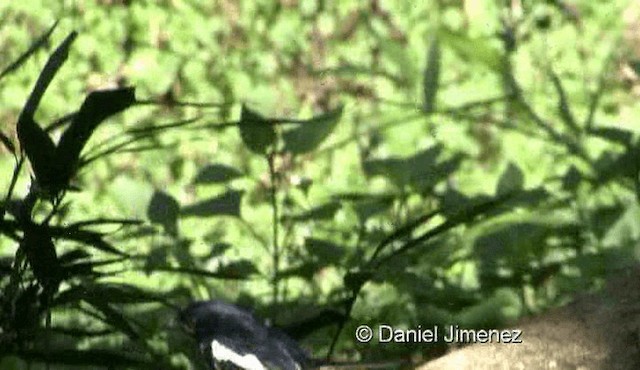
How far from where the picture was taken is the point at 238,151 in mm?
6531

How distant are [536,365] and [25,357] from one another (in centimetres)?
58

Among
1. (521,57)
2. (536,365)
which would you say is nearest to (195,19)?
(521,57)

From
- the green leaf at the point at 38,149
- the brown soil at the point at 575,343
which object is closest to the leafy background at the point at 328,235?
the green leaf at the point at 38,149

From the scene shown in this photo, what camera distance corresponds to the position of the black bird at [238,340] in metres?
1.61

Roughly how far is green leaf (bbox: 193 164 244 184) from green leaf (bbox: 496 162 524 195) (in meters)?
0.49

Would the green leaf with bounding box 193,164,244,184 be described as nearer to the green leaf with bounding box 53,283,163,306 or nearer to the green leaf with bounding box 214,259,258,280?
the green leaf with bounding box 214,259,258,280

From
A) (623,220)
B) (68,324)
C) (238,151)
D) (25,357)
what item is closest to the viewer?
(25,357)

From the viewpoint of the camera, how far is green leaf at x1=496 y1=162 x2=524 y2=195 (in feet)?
8.46

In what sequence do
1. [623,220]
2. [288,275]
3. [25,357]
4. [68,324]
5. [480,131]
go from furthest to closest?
[480,131], [68,324], [623,220], [288,275], [25,357]

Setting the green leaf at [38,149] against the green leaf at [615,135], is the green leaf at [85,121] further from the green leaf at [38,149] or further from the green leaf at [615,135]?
the green leaf at [615,135]

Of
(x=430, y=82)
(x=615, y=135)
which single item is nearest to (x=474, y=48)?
(x=430, y=82)

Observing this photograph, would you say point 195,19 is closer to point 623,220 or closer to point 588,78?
point 588,78

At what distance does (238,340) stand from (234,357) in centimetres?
4

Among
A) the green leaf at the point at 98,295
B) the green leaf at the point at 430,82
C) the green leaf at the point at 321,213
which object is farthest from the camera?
the green leaf at the point at 321,213
